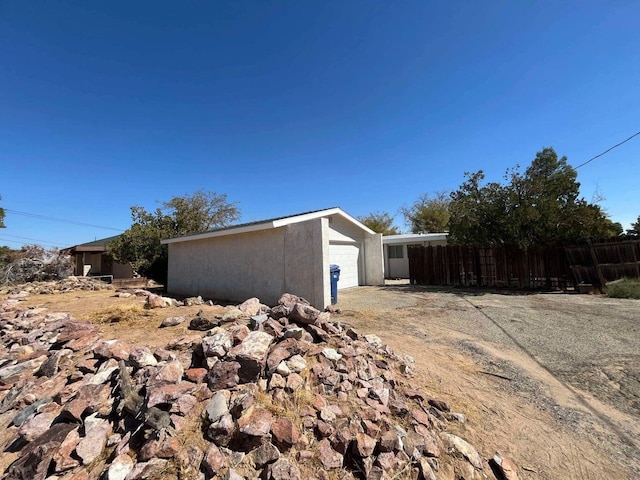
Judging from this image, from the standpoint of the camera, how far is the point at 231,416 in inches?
92.6

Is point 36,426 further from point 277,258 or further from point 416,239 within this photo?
point 416,239

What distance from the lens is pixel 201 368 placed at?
2.96 m

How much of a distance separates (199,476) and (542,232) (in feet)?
41.4

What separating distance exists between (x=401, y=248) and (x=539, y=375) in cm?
1408

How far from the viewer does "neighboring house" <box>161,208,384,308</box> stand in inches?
303

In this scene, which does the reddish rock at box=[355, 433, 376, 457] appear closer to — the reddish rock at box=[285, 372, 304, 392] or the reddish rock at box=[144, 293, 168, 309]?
the reddish rock at box=[285, 372, 304, 392]

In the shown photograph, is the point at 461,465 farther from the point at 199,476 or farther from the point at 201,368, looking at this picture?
the point at 201,368

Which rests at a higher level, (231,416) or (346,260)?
(346,260)

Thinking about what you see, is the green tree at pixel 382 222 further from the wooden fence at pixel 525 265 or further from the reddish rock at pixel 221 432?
the reddish rock at pixel 221 432

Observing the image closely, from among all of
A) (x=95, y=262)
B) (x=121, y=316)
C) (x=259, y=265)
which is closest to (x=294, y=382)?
(x=121, y=316)

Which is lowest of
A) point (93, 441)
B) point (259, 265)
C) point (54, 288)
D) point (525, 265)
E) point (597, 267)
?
point (93, 441)

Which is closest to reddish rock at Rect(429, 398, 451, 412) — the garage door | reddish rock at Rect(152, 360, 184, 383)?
reddish rock at Rect(152, 360, 184, 383)

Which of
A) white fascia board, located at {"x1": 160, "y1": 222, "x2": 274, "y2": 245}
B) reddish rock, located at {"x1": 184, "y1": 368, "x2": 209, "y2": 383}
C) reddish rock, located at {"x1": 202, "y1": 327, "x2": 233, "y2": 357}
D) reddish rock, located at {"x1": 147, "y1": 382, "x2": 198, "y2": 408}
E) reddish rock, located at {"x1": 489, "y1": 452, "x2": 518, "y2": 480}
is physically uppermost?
white fascia board, located at {"x1": 160, "y1": 222, "x2": 274, "y2": 245}

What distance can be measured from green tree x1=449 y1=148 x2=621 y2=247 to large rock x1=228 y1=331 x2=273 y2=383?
35.2ft
